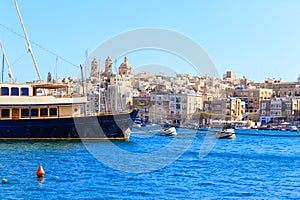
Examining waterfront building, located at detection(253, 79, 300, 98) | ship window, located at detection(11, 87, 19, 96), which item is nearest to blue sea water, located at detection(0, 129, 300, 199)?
ship window, located at detection(11, 87, 19, 96)

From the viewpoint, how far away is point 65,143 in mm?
42250

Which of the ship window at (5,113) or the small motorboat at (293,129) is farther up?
the ship window at (5,113)

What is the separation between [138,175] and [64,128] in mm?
18428

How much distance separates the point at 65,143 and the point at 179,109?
7694 centimetres

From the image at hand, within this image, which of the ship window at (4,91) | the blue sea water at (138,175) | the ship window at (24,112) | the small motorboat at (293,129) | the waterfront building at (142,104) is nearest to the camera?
the blue sea water at (138,175)

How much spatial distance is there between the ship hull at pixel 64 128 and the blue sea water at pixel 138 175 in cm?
478

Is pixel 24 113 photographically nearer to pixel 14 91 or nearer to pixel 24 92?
pixel 24 92

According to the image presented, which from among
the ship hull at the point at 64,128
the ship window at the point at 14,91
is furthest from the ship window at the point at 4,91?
the ship hull at the point at 64,128

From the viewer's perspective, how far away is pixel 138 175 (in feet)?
89.1

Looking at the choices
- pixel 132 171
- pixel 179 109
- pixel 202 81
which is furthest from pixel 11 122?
pixel 202 81

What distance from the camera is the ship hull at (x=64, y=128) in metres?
43.9

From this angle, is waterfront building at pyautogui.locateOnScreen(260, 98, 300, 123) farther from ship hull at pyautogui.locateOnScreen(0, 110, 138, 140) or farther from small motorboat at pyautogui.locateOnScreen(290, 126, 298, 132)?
ship hull at pyautogui.locateOnScreen(0, 110, 138, 140)

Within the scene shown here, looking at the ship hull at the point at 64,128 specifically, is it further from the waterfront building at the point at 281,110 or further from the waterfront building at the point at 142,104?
the waterfront building at the point at 281,110

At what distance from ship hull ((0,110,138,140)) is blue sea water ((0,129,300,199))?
4.78 meters
